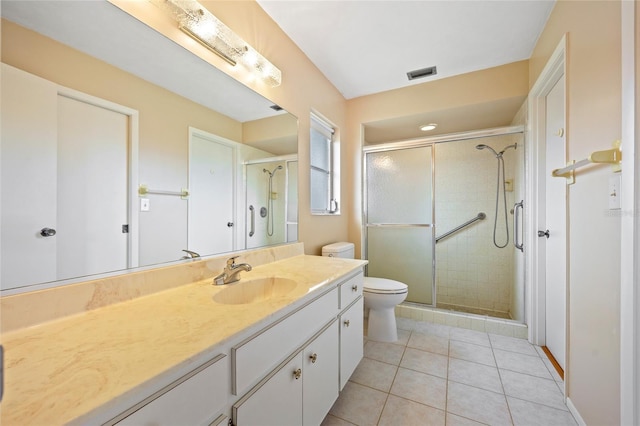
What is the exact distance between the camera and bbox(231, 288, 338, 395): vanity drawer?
28.3 inches

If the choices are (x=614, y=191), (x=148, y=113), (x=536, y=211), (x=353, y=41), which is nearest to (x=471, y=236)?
(x=536, y=211)

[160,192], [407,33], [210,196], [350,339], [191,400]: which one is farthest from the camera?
[407,33]

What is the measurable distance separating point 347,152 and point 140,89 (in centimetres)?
212

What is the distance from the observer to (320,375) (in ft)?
3.75

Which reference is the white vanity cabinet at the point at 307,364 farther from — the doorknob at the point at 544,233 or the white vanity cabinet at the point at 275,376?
the doorknob at the point at 544,233

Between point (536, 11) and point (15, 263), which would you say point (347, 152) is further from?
point (15, 263)

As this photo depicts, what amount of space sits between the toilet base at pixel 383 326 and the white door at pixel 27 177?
2056mm

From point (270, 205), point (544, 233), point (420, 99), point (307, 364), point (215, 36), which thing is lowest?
point (307, 364)

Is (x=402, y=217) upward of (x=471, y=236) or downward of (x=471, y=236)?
upward

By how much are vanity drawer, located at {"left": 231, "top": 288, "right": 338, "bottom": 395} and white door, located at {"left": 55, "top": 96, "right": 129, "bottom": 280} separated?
0.59 meters

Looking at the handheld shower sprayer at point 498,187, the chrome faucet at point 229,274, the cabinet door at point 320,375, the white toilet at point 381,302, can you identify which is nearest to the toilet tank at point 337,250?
the white toilet at point 381,302

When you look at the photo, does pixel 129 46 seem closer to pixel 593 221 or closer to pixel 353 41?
pixel 353 41

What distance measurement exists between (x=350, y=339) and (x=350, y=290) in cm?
29

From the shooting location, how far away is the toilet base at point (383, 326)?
2.13m
